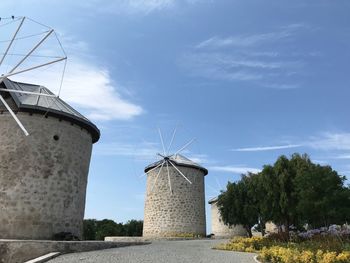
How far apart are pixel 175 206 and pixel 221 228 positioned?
15508 mm

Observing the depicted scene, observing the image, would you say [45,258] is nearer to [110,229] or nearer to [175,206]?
[175,206]

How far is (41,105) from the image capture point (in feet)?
63.7

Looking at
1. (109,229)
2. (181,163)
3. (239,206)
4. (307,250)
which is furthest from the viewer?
(109,229)

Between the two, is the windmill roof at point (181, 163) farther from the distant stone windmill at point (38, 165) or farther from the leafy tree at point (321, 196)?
the distant stone windmill at point (38, 165)

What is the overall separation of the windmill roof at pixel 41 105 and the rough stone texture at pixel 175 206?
1801 cm

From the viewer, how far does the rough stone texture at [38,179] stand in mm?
17859

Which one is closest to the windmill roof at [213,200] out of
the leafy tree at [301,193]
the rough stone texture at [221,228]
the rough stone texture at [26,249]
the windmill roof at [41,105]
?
the rough stone texture at [221,228]

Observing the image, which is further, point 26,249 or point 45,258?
point 26,249

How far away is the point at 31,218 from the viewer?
18.0m

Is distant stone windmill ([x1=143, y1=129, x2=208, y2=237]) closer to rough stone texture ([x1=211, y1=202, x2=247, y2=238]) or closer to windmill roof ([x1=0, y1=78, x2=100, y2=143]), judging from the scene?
rough stone texture ([x1=211, y1=202, x2=247, y2=238])

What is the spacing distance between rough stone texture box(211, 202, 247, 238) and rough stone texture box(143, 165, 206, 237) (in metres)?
10.8

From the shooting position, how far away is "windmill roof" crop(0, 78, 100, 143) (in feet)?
62.3

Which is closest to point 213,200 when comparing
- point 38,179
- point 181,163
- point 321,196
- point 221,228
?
point 221,228

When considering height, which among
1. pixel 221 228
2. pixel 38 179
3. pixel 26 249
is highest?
pixel 38 179
